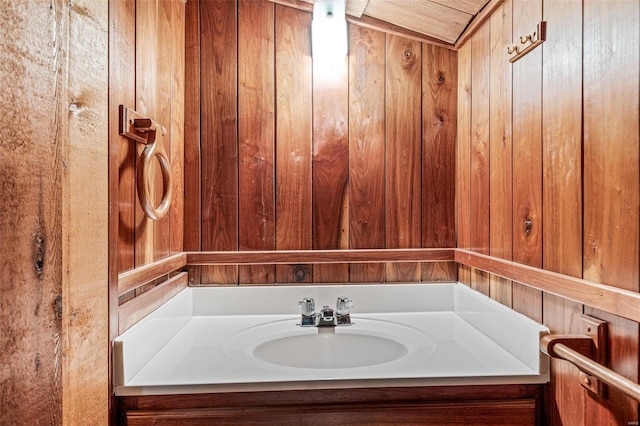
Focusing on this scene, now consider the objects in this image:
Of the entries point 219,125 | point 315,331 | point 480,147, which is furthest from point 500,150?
point 219,125

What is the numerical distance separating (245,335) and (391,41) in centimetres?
104

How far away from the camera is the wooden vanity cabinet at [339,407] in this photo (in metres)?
0.85

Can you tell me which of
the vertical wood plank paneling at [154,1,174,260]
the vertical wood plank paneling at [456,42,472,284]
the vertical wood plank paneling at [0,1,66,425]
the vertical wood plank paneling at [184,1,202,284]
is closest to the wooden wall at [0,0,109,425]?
the vertical wood plank paneling at [0,1,66,425]

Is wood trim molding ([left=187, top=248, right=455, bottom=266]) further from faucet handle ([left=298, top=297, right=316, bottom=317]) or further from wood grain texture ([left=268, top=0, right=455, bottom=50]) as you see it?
wood grain texture ([left=268, top=0, right=455, bottom=50])

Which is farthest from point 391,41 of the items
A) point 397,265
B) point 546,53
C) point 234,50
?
point 397,265

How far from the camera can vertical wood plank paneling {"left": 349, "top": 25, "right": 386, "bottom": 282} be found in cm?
141

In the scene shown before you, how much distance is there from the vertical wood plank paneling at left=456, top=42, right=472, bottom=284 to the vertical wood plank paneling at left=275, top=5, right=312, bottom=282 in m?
0.49

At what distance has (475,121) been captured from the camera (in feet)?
4.19

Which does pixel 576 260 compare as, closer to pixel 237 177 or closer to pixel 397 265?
pixel 397 265

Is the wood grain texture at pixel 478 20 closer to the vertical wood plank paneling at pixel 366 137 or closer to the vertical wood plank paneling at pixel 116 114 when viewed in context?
the vertical wood plank paneling at pixel 366 137

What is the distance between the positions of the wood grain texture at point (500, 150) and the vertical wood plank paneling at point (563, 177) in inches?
6.3

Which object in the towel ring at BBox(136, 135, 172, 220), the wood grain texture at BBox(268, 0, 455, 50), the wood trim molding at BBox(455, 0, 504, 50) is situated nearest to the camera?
the towel ring at BBox(136, 135, 172, 220)

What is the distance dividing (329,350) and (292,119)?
733mm

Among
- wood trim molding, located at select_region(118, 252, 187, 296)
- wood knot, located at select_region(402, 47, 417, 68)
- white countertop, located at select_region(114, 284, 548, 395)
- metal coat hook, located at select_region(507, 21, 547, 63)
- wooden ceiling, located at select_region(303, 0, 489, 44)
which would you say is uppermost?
wooden ceiling, located at select_region(303, 0, 489, 44)
